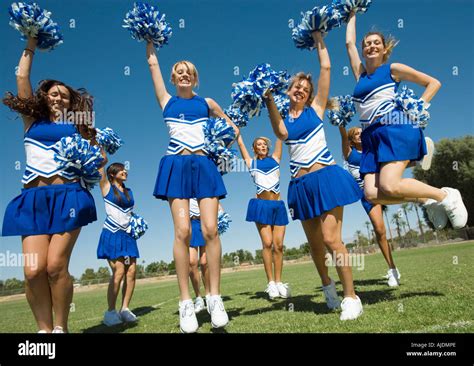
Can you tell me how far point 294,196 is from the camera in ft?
14.4

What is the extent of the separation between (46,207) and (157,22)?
2308mm

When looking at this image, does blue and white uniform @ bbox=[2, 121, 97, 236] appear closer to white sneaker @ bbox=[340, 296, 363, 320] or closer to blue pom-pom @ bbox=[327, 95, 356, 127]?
white sneaker @ bbox=[340, 296, 363, 320]

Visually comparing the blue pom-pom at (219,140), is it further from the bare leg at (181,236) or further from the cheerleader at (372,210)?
the cheerleader at (372,210)

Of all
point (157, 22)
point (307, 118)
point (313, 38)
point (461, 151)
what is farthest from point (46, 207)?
point (461, 151)

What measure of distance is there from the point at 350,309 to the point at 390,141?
6.10ft

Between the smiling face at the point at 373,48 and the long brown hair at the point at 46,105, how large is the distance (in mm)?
3266

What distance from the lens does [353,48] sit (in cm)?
473

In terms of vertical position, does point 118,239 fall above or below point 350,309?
above

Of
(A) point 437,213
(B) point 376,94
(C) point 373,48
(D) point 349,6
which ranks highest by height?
(D) point 349,6

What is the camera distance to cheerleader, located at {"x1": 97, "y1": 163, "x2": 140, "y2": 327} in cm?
588

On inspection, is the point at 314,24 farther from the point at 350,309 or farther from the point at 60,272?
the point at 60,272

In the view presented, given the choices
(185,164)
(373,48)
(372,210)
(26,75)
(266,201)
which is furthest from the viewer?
(266,201)

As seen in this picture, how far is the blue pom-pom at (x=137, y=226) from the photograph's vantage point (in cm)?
630

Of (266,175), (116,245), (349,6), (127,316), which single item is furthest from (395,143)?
(127,316)
